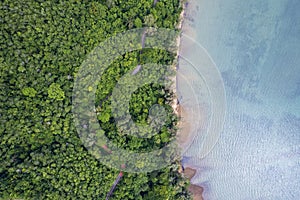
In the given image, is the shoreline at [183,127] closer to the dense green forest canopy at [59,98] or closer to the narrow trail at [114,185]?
the dense green forest canopy at [59,98]

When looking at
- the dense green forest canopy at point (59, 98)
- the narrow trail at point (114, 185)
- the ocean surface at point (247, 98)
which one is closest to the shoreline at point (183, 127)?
the ocean surface at point (247, 98)

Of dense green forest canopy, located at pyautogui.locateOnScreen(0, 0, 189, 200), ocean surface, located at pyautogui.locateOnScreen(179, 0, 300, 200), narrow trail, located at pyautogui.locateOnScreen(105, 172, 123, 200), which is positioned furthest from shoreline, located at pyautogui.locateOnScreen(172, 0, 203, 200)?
narrow trail, located at pyautogui.locateOnScreen(105, 172, 123, 200)

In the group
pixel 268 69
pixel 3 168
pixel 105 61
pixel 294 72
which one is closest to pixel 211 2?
pixel 268 69

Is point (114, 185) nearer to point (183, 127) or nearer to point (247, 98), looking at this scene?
point (183, 127)

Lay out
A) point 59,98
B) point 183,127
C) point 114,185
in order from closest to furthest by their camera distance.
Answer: point 59,98
point 114,185
point 183,127

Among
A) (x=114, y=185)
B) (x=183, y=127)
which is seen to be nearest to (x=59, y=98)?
(x=114, y=185)

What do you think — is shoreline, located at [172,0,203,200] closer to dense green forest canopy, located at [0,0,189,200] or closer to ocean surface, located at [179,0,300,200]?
ocean surface, located at [179,0,300,200]
